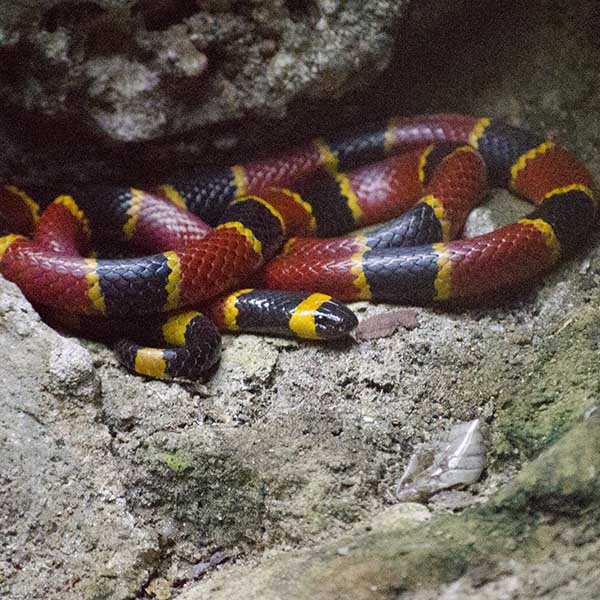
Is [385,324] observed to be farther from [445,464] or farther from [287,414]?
[445,464]

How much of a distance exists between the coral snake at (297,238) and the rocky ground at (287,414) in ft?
0.53

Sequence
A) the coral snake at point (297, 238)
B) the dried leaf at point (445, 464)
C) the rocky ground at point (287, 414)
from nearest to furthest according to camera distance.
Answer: the rocky ground at point (287, 414) < the dried leaf at point (445, 464) < the coral snake at point (297, 238)

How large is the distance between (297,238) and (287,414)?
1.52 meters

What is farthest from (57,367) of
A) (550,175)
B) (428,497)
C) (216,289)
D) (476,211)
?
(550,175)

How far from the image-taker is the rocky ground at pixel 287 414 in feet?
7.74

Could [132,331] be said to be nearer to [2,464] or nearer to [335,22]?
[2,464]

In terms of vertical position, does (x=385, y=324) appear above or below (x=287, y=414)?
above

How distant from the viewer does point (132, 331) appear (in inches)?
153

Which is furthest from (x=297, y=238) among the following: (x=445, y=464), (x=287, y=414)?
(x=445, y=464)

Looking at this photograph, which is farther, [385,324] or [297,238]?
[297,238]

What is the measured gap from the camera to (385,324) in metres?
3.88

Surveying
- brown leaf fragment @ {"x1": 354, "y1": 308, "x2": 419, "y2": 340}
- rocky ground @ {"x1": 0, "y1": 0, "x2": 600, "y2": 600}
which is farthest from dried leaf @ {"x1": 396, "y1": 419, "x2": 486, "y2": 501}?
brown leaf fragment @ {"x1": 354, "y1": 308, "x2": 419, "y2": 340}

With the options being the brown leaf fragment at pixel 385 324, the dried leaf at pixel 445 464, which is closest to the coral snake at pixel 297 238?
the brown leaf fragment at pixel 385 324

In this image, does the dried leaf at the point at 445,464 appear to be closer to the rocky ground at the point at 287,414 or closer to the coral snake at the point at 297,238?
the rocky ground at the point at 287,414
